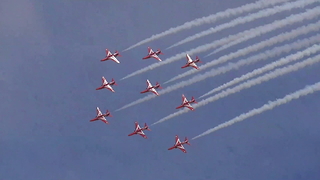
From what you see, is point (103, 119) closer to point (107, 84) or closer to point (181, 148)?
point (107, 84)

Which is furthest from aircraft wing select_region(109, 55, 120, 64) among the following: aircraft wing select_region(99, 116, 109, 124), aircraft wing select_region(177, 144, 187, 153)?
aircraft wing select_region(177, 144, 187, 153)

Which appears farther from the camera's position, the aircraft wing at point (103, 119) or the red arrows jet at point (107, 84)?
the aircraft wing at point (103, 119)

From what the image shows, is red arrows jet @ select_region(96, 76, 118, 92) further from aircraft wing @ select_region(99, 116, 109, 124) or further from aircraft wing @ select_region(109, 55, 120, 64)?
aircraft wing @ select_region(99, 116, 109, 124)

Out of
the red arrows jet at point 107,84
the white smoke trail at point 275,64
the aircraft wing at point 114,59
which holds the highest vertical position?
the aircraft wing at point 114,59

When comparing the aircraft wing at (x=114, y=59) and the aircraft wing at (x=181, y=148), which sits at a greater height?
the aircraft wing at (x=114, y=59)

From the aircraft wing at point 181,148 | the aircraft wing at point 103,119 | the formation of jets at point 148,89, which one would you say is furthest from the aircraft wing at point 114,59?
the aircraft wing at point 181,148

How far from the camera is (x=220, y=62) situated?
77125 millimetres

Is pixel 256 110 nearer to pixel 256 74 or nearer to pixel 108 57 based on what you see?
pixel 256 74

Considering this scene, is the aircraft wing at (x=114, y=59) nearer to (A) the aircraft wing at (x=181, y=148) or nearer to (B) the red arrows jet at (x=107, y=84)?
(B) the red arrows jet at (x=107, y=84)

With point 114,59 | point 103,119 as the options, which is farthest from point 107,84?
point 103,119

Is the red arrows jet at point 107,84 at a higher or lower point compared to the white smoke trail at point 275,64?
higher

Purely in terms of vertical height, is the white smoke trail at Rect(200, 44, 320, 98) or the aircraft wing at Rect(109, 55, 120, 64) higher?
the aircraft wing at Rect(109, 55, 120, 64)

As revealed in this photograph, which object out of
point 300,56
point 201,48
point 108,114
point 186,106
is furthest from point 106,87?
point 300,56

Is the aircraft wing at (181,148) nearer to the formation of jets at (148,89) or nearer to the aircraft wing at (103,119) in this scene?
the formation of jets at (148,89)
